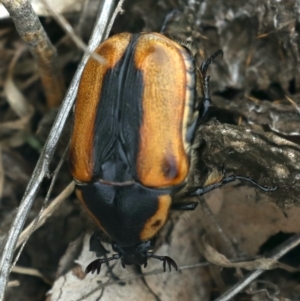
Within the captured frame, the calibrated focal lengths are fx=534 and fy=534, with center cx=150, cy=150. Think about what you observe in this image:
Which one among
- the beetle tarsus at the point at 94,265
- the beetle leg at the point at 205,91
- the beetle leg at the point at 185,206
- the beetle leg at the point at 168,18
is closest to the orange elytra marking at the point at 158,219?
the beetle leg at the point at 185,206

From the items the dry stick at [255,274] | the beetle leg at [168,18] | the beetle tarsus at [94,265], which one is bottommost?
the dry stick at [255,274]

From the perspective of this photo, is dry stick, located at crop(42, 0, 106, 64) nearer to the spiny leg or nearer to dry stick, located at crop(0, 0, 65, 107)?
dry stick, located at crop(0, 0, 65, 107)

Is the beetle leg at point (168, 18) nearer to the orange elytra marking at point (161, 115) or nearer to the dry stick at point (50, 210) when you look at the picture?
the orange elytra marking at point (161, 115)

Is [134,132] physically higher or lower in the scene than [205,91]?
higher

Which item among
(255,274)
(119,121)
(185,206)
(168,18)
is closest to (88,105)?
(119,121)

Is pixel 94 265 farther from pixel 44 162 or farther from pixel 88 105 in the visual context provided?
pixel 88 105

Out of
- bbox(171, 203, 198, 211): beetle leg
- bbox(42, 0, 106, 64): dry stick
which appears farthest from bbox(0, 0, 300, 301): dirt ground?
bbox(42, 0, 106, 64): dry stick
